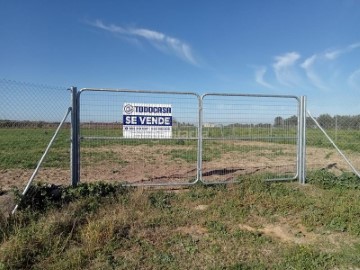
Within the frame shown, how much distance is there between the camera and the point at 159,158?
43.1ft

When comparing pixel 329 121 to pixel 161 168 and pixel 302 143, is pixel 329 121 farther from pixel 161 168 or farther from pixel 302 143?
pixel 161 168

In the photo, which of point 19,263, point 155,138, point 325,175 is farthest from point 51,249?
point 325,175

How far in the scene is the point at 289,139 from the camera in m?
8.59

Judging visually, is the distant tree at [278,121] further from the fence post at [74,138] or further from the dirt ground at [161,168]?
the fence post at [74,138]

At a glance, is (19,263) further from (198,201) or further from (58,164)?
(58,164)

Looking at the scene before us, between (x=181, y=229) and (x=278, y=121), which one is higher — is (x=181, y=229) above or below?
below

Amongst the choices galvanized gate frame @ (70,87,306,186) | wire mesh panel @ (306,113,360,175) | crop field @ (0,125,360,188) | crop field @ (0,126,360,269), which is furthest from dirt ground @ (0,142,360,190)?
galvanized gate frame @ (70,87,306,186)

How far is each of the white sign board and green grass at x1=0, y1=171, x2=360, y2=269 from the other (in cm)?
124

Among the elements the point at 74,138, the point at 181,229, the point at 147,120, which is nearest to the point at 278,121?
the point at 147,120

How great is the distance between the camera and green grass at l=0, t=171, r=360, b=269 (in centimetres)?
416

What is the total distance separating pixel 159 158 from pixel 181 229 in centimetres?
781

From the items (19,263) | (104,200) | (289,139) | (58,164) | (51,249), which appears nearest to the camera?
(19,263)

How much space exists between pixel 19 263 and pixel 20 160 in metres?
9.27

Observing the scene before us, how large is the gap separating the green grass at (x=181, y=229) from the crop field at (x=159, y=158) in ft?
3.90
